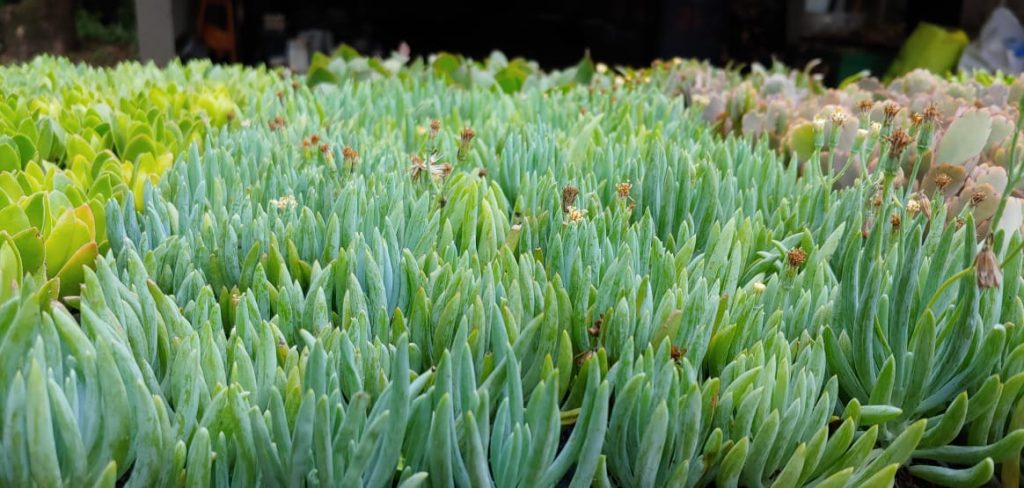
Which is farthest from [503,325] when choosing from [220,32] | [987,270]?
[220,32]

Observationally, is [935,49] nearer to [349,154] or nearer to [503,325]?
[349,154]

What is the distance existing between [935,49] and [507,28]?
12.8 ft

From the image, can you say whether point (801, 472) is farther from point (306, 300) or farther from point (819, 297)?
point (306, 300)

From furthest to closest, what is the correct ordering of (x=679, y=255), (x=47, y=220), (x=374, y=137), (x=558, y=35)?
(x=558, y=35)
(x=374, y=137)
(x=47, y=220)
(x=679, y=255)

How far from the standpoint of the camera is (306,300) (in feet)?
3.92

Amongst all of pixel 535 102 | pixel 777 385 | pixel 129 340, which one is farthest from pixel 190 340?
pixel 535 102

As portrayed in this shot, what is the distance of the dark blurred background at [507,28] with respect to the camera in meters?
6.71

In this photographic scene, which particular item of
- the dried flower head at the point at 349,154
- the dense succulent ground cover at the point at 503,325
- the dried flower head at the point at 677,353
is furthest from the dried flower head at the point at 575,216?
the dried flower head at the point at 349,154

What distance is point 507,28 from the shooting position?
835cm

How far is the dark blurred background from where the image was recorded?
6715 millimetres

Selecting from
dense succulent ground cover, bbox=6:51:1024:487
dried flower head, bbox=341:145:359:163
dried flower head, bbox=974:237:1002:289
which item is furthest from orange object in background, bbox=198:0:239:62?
dried flower head, bbox=974:237:1002:289

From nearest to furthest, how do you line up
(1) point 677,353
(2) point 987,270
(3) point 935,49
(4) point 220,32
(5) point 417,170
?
1. (2) point 987,270
2. (1) point 677,353
3. (5) point 417,170
4. (3) point 935,49
5. (4) point 220,32

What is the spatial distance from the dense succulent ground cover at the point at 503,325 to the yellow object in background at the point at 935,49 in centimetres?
429

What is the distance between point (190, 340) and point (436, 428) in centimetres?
30
